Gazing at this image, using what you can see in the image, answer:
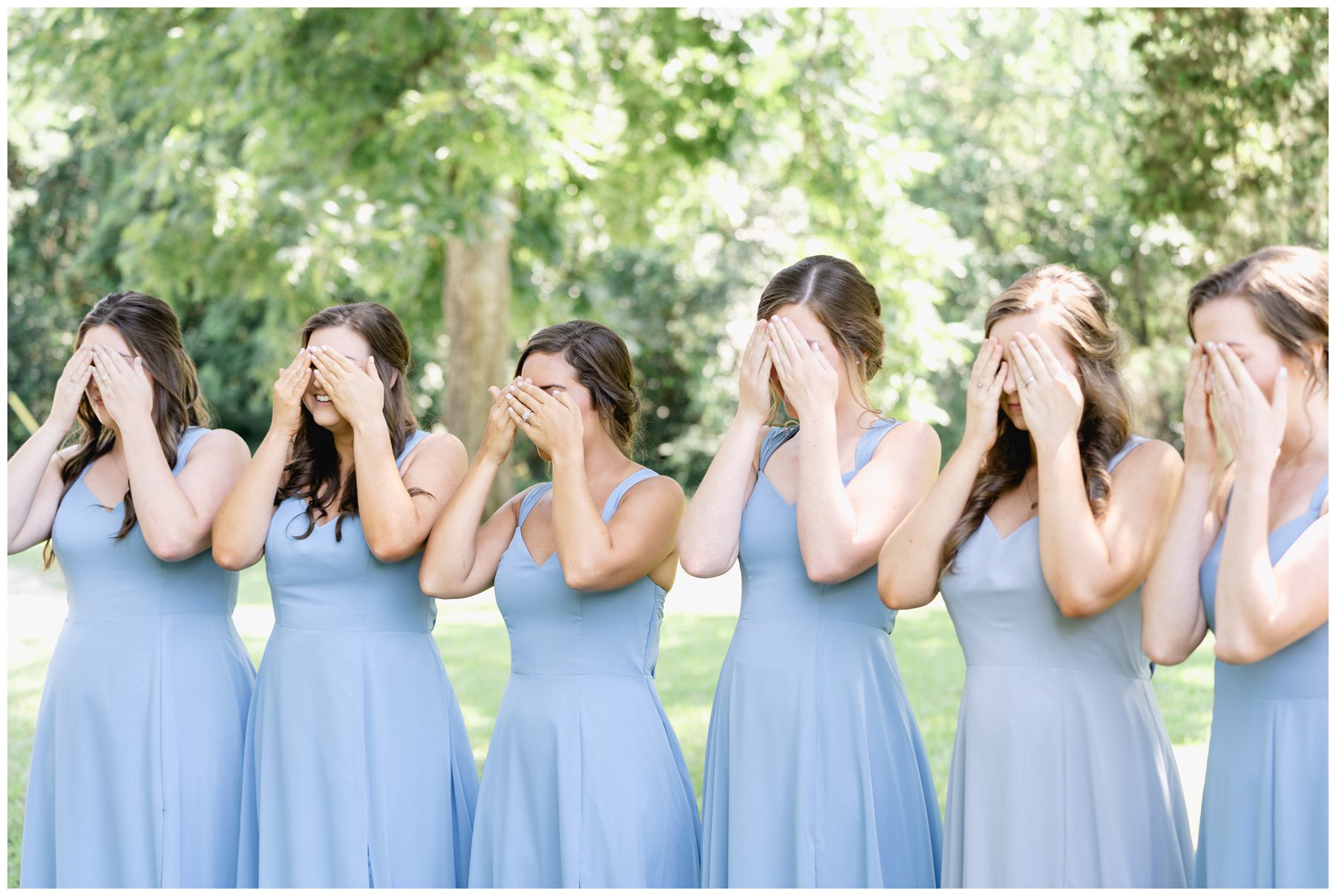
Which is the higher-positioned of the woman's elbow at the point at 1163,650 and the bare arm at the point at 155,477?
the bare arm at the point at 155,477

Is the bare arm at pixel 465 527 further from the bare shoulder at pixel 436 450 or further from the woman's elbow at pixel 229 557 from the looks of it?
the woman's elbow at pixel 229 557

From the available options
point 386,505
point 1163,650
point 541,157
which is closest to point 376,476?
point 386,505

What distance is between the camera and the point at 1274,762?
3002 mm

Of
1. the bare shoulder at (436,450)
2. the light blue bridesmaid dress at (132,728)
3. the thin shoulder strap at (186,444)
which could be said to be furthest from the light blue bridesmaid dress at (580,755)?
the thin shoulder strap at (186,444)

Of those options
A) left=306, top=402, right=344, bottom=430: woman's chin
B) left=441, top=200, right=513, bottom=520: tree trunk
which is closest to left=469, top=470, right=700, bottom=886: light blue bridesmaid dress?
left=306, top=402, right=344, bottom=430: woman's chin

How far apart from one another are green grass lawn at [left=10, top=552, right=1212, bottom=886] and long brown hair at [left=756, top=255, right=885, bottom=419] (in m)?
4.04

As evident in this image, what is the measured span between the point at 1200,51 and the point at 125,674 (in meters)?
8.46

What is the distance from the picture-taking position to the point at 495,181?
13562mm

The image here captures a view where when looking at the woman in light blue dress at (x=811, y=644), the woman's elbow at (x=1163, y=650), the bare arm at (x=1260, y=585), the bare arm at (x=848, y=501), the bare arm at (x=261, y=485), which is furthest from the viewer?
the bare arm at (x=261, y=485)

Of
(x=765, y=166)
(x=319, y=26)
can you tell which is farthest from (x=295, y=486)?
(x=765, y=166)

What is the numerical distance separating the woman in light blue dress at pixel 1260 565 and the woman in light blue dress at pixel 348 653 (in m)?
2.27

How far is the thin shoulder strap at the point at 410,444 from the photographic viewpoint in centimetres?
425

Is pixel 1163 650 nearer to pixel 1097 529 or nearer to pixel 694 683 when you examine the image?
pixel 1097 529

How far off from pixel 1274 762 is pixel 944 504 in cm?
98
